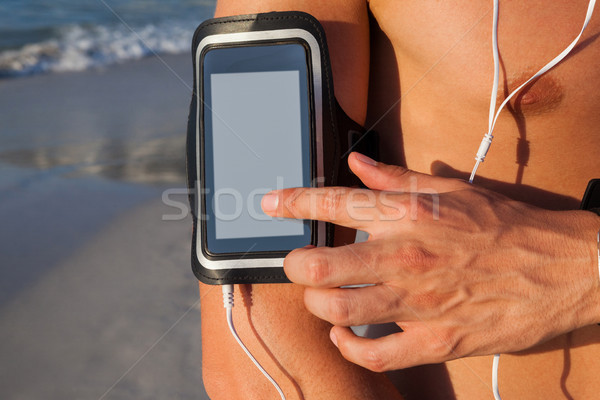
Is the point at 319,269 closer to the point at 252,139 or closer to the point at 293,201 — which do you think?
the point at 293,201

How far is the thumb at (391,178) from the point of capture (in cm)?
77

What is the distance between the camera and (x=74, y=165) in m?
2.47

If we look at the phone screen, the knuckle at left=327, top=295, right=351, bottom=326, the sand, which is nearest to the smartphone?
the phone screen

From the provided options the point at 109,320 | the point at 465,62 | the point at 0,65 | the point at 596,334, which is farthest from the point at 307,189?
the point at 0,65

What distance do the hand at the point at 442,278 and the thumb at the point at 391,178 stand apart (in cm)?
3

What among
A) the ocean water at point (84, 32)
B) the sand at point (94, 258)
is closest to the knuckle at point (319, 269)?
the sand at point (94, 258)

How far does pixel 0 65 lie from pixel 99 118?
1.78 m

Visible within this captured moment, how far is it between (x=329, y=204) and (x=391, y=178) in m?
0.12

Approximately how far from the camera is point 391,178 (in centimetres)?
78

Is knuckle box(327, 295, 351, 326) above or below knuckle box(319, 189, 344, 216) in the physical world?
below

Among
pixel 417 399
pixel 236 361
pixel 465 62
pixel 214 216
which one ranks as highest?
pixel 465 62

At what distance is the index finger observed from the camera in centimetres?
72

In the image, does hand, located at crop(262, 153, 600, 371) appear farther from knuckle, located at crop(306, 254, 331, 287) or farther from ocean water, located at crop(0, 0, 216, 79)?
ocean water, located at crop(0, 0, 216, 79)

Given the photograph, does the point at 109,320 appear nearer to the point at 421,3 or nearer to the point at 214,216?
the point at 214,216
